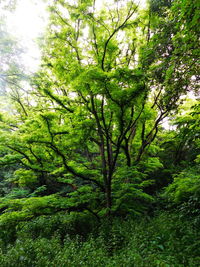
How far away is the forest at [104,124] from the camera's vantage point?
3.81 m

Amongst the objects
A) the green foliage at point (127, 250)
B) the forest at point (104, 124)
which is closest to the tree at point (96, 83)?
the forest at point (104, 124)

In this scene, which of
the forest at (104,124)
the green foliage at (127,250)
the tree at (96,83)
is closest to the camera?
the green foliage at (127,250)

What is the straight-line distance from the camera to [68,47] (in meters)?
6.32

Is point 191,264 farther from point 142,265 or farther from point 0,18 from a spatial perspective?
point 0,18

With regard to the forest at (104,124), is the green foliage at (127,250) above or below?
below

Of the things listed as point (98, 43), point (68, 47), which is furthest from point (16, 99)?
point (98, 43)

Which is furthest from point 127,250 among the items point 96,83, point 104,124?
point 96,83

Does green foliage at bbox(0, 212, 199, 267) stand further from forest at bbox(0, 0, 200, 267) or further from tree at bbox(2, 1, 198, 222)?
tree at bbox(2, 1, 198, 222)

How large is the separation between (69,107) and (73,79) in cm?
176

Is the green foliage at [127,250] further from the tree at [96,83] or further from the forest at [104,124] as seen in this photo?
the tree at [96,83]

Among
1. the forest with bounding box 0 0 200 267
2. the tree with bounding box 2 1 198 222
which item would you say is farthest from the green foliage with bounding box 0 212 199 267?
the tree with bounding box 2 1 198 222

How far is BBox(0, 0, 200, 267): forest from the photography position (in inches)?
150

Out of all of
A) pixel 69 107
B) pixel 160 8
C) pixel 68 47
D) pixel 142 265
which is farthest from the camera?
pixel 69 107

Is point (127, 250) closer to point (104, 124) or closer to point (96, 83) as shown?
point (104, 124)
